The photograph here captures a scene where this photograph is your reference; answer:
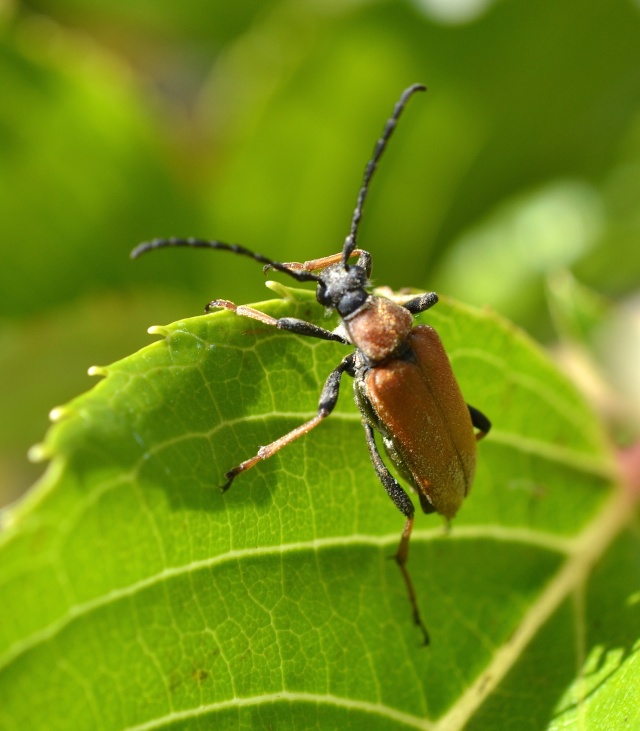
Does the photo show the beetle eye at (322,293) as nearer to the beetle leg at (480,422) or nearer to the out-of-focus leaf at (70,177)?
the beetle leg at (480,422)

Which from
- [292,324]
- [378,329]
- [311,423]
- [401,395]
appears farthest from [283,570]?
[378,329]

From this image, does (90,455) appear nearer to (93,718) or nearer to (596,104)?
(93,718)

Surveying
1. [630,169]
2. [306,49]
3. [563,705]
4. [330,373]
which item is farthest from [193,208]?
[563,705]

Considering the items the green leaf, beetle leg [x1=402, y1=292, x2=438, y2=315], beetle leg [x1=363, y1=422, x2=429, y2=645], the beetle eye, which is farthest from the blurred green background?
beetle leg [x1=363, y1=422, x2=429, y2=645]

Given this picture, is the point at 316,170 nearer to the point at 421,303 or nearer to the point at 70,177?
the point at 70,177

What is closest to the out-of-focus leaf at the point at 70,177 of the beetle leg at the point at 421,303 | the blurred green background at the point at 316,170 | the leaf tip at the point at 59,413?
the blurred green background at the point at 316,170

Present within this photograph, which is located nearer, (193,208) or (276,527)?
(276,527)

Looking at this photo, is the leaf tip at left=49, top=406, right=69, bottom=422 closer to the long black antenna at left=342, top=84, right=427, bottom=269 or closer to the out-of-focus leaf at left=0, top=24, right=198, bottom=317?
the long black antenna at left=342, top=84, right=427, bottom=269
